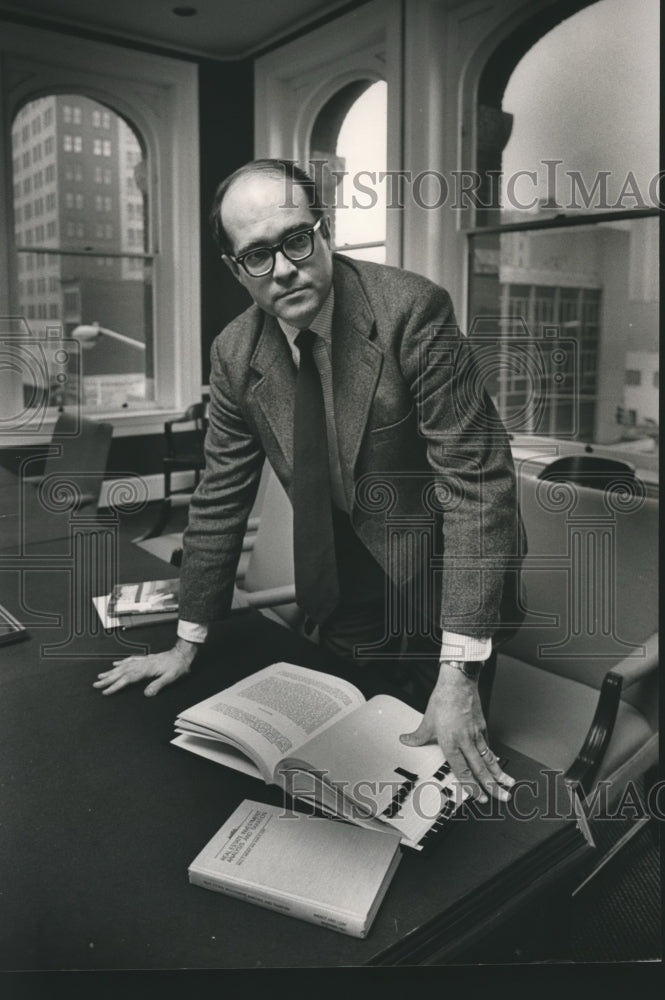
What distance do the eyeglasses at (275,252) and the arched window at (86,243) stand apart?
0.99 ft

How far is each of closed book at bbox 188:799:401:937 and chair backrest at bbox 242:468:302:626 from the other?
30.0 inches

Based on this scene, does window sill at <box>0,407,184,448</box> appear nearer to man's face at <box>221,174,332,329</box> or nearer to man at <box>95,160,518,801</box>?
man at <box>95,160,518,801</box>

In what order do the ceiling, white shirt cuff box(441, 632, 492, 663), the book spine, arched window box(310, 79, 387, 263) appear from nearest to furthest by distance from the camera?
the book spine < white shirt cuff box(441, 632, 492, 663) < the ceiling < arched window box(310, 79, 387, 263)

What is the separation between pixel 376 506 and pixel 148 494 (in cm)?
54

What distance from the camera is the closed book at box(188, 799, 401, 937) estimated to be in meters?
0.69

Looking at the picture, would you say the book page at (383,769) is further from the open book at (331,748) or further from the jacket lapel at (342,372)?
Answer: the jacket lapel at (342,372)

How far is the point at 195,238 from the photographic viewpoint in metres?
1.43

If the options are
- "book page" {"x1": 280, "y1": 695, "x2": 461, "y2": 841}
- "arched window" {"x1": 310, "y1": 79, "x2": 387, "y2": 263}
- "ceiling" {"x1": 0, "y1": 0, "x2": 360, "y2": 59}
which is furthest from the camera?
"arched window" {"x1": 310, "y1": 79, "x2": 387, "y2": 263}

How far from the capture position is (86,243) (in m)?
1.34

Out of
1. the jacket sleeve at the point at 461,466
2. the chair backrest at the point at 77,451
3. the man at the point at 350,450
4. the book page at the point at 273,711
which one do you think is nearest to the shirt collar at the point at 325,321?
the man at the point at 350,450

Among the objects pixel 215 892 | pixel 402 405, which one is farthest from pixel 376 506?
pixel 215 892

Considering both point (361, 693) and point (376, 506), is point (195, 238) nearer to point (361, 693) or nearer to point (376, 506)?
point (376, 506)

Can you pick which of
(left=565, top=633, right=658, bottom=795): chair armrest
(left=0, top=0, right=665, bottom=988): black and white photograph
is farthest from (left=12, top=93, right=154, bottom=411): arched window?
(left=565, top=633, right=658, bottom=795): chair armrest

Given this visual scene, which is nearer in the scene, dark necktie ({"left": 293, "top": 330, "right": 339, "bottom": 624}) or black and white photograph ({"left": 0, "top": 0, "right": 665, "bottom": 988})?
black and white photograph ({"left": 0, "top": 0, "right": 665, "bottom": 988})
